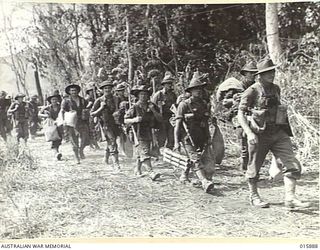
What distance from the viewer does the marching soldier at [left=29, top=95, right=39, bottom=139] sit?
3435 mm

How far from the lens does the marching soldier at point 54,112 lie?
3.44m

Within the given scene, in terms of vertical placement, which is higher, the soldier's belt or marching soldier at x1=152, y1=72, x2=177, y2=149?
marching soldier at x1=152, y1=72, x2=177, y2=149

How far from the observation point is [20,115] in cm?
343

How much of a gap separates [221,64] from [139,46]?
453mm

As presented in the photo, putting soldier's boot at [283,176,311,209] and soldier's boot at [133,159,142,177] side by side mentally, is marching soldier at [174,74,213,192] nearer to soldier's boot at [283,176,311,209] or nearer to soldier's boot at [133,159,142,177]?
soldier's boot at [133,159,142,177]

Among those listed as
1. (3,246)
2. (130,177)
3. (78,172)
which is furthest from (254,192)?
(3,246)

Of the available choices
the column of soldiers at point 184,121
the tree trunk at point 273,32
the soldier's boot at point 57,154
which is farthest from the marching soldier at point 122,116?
the tree trunk at point 273,32

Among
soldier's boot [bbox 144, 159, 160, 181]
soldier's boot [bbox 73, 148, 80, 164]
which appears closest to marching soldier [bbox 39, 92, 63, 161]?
soldier's boot [bbox 73, 148, 80, 164]

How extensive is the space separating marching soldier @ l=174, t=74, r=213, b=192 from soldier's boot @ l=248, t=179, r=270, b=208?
0.24 meters

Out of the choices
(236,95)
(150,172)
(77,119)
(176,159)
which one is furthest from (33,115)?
(236,95)

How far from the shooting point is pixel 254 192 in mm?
3334

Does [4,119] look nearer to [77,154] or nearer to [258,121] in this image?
[77,154]

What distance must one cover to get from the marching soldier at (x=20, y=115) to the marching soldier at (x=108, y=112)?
40 centimetres

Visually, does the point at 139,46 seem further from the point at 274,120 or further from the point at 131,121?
the point at 274,120
